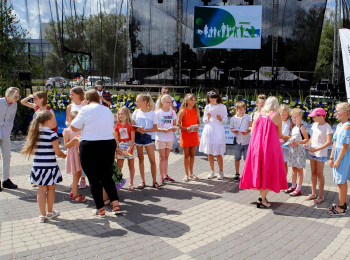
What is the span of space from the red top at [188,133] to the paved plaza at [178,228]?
3.04 ft

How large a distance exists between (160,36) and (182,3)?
2464mm

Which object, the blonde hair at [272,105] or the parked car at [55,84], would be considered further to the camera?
the parked car at [55,84]

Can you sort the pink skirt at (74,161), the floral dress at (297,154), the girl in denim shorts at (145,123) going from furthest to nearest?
the girl in denim shorts at (145,123) < the floral dress at (297,154) < the pink skirt at (74,161)

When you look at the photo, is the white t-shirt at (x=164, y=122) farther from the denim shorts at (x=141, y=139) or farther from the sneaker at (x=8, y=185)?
the sneaker at (x=8, y=185)

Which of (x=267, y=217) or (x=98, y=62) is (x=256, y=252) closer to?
(x=267, y=217)

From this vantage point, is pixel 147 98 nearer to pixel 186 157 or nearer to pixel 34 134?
pixel 186 157

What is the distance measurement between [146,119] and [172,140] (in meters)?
0.72

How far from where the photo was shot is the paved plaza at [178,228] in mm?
3514

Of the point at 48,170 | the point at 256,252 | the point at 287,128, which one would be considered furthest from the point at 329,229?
the point at 48,170

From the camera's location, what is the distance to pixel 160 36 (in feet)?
69.2

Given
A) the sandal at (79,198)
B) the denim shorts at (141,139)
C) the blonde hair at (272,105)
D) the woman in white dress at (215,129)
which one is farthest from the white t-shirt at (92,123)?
the woman in white dress at (215,129)

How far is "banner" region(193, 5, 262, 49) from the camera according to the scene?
18.2 meters

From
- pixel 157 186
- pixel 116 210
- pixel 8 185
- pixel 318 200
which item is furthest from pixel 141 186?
pixel 318 200

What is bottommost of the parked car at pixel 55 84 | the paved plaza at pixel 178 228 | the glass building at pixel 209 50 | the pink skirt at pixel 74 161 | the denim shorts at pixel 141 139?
the paved plaza at pixel 178 228
